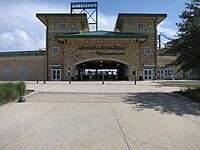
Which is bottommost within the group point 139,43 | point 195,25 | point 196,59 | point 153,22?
point 196,59

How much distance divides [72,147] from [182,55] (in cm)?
1303

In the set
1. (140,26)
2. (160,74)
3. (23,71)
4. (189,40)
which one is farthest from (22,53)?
(189,40)

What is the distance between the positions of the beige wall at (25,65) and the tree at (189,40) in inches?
1260

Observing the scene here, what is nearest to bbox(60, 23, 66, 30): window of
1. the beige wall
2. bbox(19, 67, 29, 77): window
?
the beige wall

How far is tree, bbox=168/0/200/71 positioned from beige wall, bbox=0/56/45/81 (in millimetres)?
31998

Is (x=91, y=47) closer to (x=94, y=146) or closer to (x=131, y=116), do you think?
(x=131, y=116)

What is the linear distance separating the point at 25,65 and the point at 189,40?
1426 inches

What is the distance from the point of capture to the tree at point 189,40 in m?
15.0

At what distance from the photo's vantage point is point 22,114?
9.30m

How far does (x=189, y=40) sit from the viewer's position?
15352mm

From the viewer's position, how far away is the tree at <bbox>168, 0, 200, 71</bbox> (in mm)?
A: 14996

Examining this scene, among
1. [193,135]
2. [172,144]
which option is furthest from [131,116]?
[172,144]

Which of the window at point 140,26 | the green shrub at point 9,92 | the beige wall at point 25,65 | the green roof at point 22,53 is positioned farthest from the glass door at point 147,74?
the green shrub at point 9,92

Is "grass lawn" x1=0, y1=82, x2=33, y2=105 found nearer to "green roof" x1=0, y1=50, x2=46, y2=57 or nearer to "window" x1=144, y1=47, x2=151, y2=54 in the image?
"green roof" x1=0, y1=50, x2=46, y2=57
